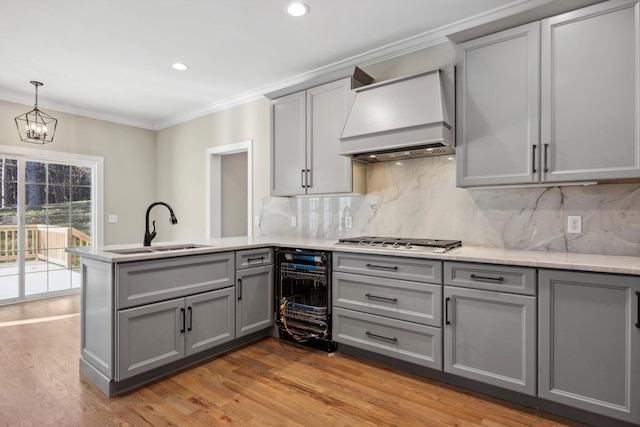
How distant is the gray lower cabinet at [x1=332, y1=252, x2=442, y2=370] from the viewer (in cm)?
235

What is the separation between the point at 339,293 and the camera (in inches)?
110

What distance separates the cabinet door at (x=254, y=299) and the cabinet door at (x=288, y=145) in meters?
0.86

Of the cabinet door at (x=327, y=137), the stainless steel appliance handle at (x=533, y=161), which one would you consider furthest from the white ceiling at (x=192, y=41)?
the stainless steel appliance handle at (x=533, y=161)

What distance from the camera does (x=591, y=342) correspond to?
1853mm

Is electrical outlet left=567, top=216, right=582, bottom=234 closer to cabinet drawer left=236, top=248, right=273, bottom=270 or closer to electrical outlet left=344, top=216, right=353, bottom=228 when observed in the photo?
electrical outlet left=344, top=216, right=353, bottom=228

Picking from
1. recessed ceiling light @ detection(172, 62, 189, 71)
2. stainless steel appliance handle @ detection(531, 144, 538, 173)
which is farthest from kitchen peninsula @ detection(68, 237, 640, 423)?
recessed ceiling light @ detection(172, 62, 189, 71)

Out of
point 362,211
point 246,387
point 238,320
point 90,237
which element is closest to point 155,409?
point 246,387

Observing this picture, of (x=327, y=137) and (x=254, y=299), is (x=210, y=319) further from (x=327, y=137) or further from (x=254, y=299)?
(x=327, y=137)

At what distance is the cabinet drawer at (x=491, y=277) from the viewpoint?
2.01m

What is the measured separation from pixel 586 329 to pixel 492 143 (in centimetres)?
122

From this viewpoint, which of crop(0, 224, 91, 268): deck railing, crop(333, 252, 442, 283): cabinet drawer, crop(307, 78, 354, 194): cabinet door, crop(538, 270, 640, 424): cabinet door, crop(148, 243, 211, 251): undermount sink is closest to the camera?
crop(538, 270, 640, 424): cabinet door

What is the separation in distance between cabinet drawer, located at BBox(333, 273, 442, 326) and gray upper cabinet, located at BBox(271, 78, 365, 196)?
855 millimetres

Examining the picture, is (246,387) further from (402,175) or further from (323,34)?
(323,34)

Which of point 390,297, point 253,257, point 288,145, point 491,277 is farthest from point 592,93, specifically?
point 253,257
